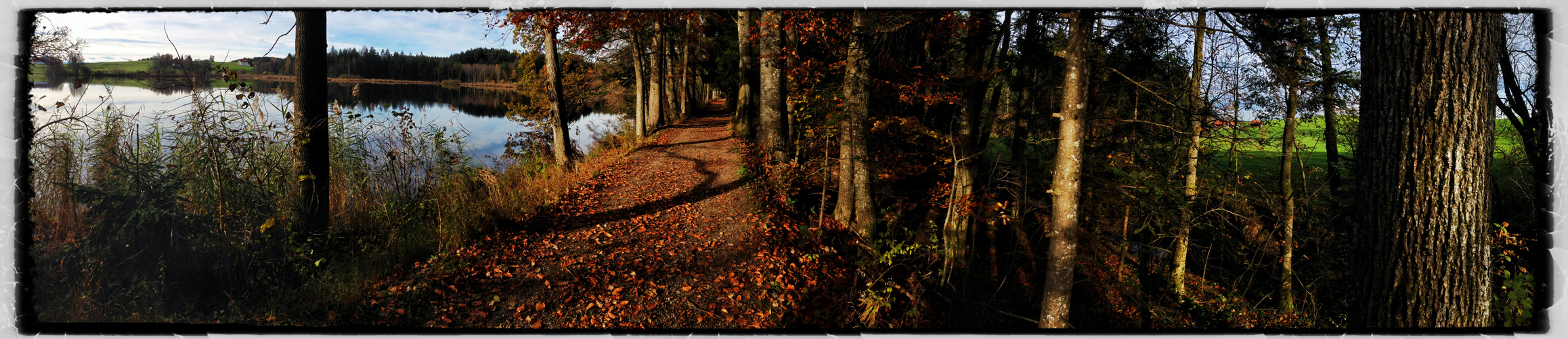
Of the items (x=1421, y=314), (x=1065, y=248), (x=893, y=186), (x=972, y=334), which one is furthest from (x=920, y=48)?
(x=972, y=334)

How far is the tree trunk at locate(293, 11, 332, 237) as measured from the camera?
4930 millimetres

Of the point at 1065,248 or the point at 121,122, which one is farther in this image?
the point at 1065,248

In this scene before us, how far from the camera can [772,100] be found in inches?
442

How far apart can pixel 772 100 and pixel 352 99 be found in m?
6.94

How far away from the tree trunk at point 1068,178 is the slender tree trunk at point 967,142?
2.53 metres

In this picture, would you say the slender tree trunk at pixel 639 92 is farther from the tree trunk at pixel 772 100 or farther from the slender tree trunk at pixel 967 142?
the slender tree trunk at pixel 967 142

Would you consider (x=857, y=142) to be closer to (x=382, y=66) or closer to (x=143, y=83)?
(x=382, y=66)

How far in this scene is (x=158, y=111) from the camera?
4184 millimetres

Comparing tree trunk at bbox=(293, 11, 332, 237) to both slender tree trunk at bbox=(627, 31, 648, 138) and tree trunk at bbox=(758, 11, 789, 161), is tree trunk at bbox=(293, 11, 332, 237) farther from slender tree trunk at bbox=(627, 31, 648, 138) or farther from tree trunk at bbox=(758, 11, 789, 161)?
slender tree trunk at bbox=(627, 31, 648, 138)

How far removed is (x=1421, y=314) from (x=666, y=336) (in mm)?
3760

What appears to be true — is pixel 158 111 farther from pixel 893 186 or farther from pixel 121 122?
pixel 893 186

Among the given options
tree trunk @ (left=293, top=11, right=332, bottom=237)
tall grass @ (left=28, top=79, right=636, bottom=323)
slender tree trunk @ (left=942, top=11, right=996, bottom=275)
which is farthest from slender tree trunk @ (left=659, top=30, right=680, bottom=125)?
tree trunk @ (left=293, top=11, right=332, bottom=237)

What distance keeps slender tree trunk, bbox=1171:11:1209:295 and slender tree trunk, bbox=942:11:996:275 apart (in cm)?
272

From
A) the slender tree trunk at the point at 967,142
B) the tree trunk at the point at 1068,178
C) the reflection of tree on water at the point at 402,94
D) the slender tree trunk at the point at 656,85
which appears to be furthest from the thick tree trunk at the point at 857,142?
the slender tree trunk at the point at 656,85
